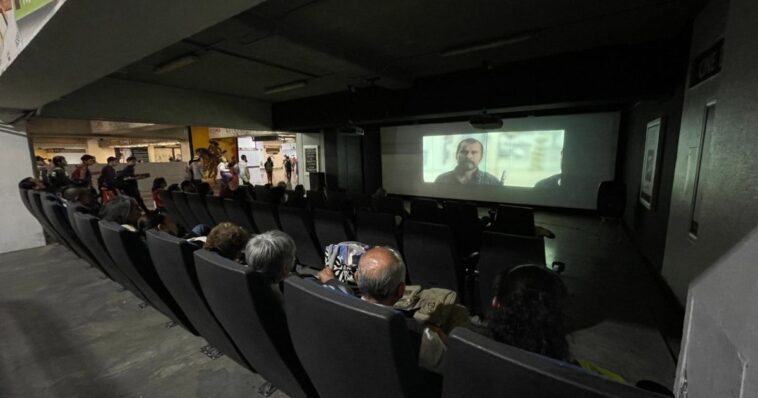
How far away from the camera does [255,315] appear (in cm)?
120

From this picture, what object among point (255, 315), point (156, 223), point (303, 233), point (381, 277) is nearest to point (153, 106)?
point (156, 223)

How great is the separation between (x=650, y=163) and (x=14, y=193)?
31.3ft

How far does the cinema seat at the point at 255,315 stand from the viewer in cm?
118

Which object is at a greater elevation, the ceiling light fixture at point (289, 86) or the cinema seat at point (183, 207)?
the ceiling light fixture at point (289, 86)

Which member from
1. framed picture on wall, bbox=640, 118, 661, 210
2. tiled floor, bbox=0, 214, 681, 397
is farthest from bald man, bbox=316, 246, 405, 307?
framed picture on wall, bbox=640, 118, 661, 210

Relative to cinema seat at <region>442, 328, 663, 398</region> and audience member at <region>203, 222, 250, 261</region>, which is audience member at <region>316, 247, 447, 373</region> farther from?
audience member at <region>203, 222, 250, 261</region>

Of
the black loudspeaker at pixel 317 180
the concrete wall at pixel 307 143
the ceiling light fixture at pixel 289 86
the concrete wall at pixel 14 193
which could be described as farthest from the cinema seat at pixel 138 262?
the concrete wall at pixel 307 143

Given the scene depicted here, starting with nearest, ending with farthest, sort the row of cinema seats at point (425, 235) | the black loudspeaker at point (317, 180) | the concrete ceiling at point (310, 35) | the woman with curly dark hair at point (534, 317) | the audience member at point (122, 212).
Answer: the woman with curly dark hair at point (534, 317) → the concrete ceiling at point (310, 35) → the row of cinema seats at point (425, 235) → the audience member at point (122, 212) → the black loudspeaker at point (317, 180)

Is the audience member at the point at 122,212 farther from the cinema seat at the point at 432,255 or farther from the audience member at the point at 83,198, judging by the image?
the cinema seat at the point at 432,255

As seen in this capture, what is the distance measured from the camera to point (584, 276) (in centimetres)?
351

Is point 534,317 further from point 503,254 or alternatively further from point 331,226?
point 331,226

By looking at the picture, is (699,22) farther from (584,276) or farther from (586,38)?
(584,276)

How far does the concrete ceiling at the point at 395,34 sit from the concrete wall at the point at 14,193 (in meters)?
1.90

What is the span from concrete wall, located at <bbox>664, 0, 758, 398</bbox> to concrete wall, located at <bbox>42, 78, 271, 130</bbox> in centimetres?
721
